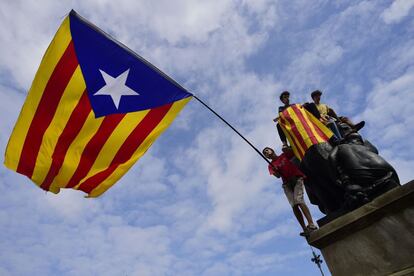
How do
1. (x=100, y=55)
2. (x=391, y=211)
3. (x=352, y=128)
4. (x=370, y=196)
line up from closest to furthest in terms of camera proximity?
1. (x=391, y=211)
2. (x=370, y=196)
3. (x=352, y=128)
4. (x=100, y=55)

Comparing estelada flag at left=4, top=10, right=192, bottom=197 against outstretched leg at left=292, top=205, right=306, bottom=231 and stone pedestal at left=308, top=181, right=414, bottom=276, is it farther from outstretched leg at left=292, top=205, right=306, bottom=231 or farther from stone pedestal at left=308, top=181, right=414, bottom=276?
stone pedestal at left=308, top=181, right=414, bottom=276

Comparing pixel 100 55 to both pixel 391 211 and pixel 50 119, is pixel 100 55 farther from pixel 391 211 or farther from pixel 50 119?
pixel 391 211

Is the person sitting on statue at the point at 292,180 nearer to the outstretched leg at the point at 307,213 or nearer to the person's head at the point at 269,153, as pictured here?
the outstretched leg at the point at 307,213

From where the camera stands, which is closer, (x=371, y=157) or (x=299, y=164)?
(x=371, y=157)

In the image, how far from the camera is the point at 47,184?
5.85 m

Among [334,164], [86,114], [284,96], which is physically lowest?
[334,164]

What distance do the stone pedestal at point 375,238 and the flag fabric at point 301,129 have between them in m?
1.19

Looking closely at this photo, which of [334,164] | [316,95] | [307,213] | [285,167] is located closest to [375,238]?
[334,164]

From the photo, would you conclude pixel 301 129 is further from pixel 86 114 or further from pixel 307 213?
pixel 86 114

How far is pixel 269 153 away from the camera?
5.94m

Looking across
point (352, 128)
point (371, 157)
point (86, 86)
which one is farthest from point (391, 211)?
point (86, 86)

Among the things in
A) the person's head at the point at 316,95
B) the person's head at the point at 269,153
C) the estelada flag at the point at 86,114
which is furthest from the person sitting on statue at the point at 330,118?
the estelada flag at the point at 86,114

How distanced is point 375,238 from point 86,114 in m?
4.64

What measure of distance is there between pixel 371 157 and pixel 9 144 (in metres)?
5.32
